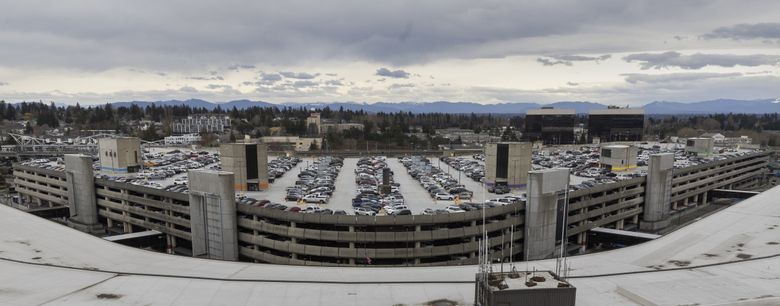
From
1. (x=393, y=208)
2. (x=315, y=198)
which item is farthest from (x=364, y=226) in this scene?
(x=315, y=198)

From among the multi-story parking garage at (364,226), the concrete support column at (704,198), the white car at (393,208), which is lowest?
the concrete support column at (704,198)

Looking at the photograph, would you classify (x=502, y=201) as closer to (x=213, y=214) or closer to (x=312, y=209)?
(x=312, y=209)

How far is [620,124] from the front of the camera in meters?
→ 136

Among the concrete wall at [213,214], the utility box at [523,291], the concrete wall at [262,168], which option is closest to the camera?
the utility box at [523,291]

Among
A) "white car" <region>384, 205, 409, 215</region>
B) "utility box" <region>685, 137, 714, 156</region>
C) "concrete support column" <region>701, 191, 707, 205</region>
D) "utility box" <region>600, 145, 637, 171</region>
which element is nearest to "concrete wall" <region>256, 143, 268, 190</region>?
"white car" <region>384, 205, 409, 215</region>

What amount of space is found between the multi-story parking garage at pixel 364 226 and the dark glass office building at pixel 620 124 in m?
82.2

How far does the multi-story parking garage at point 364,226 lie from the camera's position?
39.0m

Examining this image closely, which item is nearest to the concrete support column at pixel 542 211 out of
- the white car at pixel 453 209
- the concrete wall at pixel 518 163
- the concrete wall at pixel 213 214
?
the white car at pixel 453 209

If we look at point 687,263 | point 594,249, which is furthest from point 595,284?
point 594,249

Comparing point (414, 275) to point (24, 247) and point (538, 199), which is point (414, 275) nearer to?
point (538, 199)

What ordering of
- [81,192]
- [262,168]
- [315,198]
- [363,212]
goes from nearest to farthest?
1. [363,212]
2. [315,198]
3. [262,168]
4. [81,192]

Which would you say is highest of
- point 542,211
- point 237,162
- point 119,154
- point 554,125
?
point 554,125

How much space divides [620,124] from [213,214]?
129m

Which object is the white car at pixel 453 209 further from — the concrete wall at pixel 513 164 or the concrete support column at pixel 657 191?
the concrete support column at pixel 657 191
